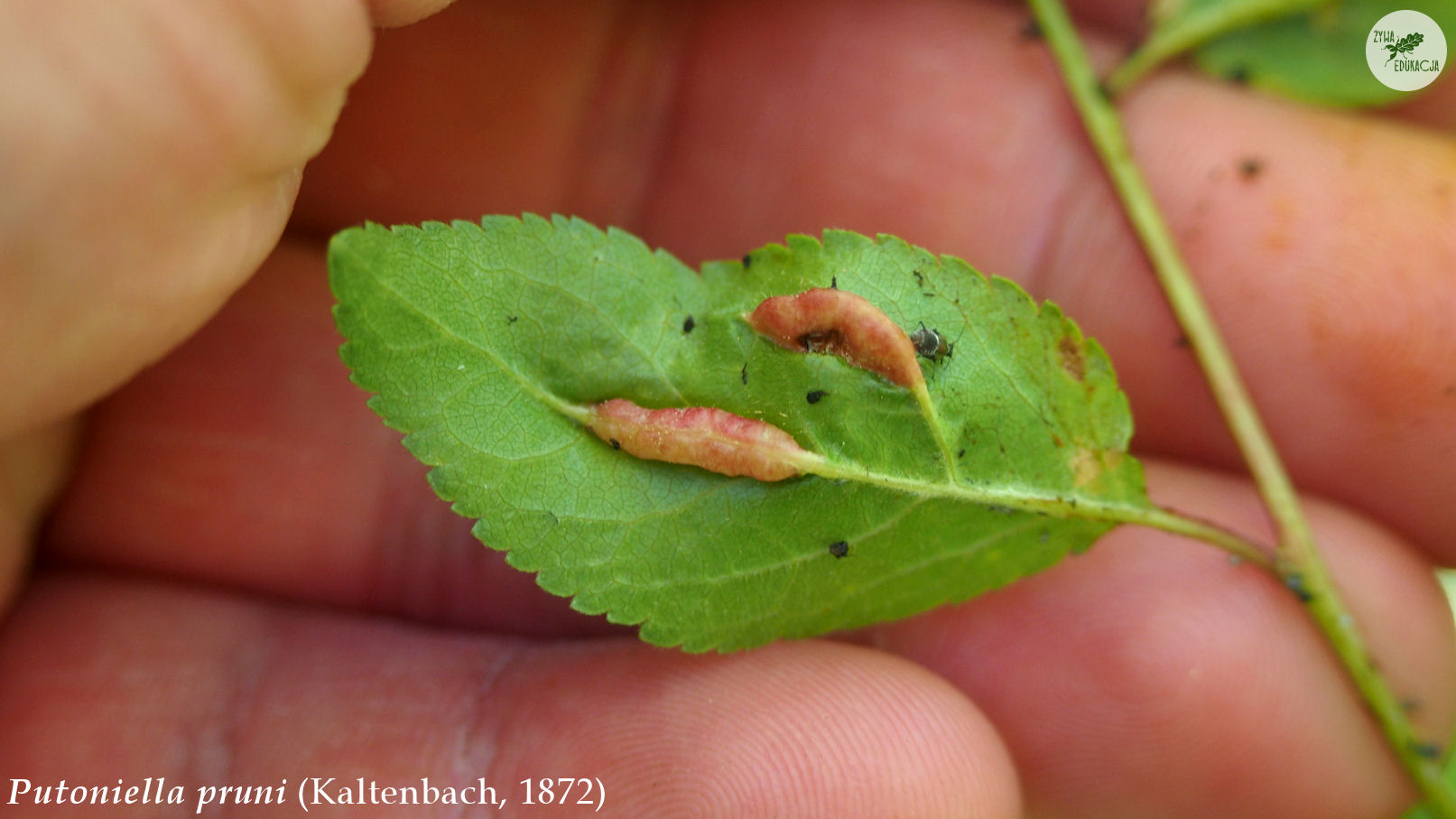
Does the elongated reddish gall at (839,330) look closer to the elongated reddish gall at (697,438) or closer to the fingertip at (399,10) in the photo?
the elongated reddish gall at (697,438)

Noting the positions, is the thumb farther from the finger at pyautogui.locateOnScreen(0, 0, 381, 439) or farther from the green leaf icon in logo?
the green leaf icon in logo

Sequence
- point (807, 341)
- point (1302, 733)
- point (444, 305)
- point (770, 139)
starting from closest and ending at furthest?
point (444, 305)
point (807, 341)
point (1302, 733)
point (770, 139)

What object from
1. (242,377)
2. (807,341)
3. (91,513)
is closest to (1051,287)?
(807,341)

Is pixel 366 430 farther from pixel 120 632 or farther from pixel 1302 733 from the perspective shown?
pixel 1302 733

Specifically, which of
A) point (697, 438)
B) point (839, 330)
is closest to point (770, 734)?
point (697, 438)

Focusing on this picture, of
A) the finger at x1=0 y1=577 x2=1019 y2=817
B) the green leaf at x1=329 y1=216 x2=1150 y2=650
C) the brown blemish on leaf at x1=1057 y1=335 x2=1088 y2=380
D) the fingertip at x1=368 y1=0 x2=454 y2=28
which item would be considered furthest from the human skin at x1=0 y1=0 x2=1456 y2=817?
the fingertip at x1=368 y1=0 x2=454 y2=28
